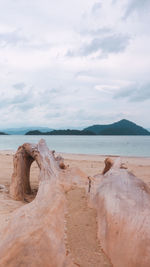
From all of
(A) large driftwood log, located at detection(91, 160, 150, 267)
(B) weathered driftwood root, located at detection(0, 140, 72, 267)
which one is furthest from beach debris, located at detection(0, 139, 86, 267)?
(A) large driftwood log, located at detection(91, 160, 150, 267)

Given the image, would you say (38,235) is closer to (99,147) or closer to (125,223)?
(125,223)

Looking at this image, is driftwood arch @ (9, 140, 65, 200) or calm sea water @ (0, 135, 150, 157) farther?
calm sea water @ (0, 135, 150, 157)

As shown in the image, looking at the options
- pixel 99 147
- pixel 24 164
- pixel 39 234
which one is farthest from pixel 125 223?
pixel 99 147

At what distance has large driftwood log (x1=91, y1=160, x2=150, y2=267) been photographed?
5.13 feet

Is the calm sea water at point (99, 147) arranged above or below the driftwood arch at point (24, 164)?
below

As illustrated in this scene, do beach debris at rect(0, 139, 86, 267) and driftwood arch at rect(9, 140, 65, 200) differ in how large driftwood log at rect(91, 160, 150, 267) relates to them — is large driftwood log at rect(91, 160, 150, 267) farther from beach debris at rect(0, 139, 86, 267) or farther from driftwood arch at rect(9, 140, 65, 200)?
driftwood arch at rect(9, 140, 65, 200)

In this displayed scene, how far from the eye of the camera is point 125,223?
175 cm

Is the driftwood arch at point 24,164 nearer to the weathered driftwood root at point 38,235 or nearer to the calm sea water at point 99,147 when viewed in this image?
the weathered driftwood root at point 38,235

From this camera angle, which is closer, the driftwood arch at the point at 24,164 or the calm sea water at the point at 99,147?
the driftwood arch at the point at 24,164

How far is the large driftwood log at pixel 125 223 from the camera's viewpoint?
156 centimetres

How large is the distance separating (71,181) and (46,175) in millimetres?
386

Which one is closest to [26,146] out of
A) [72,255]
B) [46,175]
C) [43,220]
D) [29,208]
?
[46,175]

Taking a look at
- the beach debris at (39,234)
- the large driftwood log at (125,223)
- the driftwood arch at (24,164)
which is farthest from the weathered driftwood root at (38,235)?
the driftwood arch at (24,164)

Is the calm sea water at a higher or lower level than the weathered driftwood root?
lower
